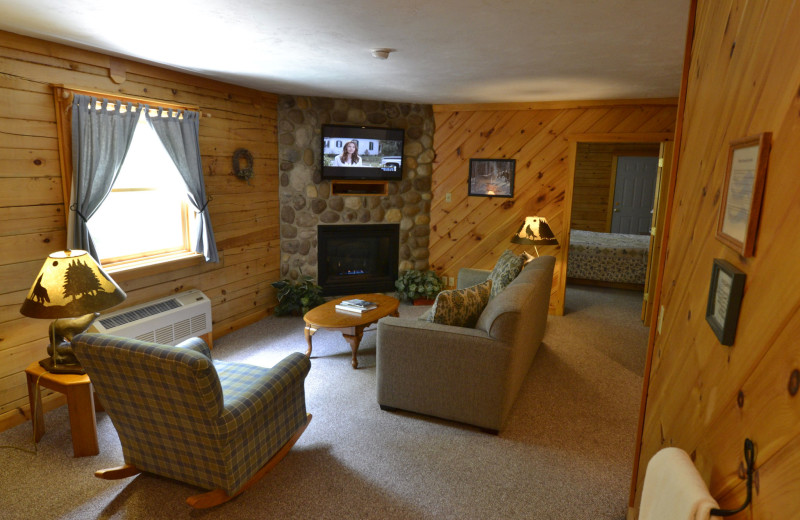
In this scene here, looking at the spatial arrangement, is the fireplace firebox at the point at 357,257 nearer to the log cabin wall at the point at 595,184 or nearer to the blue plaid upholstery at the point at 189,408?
the blue plaid upholstery at the point at 189,408

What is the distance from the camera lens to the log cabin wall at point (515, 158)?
4977mm

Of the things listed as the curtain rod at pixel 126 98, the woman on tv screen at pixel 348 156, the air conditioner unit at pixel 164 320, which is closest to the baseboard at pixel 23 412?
the air conditioner unit at pixel 164 320

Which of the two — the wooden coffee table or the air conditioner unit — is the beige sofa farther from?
the air conditioner unit

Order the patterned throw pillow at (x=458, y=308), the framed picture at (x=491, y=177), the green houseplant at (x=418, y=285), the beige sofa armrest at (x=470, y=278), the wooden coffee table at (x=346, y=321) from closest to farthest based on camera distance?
1. the patterned throw pillow at (x=458, y=308)
2. the wooden coffee table at (x=346, y=321)
3. the beige sofa armrest at (x=470, y=278)
4. the framed picture at (x=491, y=177)
5. the green houseplant at (x=418, y=285)

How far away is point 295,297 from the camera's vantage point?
17.0ft

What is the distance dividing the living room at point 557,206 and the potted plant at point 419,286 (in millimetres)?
335

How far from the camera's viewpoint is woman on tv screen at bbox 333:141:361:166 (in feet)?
17.6

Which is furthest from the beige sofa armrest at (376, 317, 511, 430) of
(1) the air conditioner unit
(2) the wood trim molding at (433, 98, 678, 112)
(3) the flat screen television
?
(2) the wood trim molding at (433, 98, 678, 112)

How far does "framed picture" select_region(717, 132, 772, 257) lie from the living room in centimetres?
2

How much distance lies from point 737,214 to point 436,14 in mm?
1793

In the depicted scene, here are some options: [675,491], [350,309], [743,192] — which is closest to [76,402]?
[350,309]

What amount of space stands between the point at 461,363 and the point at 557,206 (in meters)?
3.07

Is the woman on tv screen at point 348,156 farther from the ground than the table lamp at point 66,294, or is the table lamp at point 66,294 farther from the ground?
the woman on tv screen at point 348,156

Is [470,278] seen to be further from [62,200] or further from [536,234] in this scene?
[62,200]
